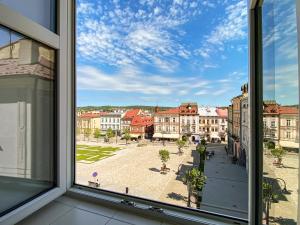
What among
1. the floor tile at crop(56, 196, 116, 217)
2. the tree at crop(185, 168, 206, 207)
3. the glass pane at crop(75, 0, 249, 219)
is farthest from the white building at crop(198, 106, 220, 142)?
the floor tile at crop(56, 196, 116, 217)

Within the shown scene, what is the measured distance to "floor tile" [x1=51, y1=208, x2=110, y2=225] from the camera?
115 cm

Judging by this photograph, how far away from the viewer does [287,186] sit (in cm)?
65

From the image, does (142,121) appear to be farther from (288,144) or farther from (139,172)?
(288,144)

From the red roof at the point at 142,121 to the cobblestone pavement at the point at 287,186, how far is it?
0.80m

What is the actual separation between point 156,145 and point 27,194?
2.99ft

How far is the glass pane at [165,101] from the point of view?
1.24m

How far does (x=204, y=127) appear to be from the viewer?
1.28 m

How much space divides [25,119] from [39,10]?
30.0 inches

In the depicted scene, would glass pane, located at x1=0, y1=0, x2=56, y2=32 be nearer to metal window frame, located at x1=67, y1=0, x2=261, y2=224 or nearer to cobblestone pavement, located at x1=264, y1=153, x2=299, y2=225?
metal window frame, located at x1=67, y1=0, x2=261, y2=224

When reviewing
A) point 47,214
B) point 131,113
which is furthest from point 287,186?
point 47,214

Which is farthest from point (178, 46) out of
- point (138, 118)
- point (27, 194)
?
point (27, 194)

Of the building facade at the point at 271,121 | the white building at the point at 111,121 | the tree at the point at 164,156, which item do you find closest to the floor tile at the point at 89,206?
the tree at the point at 164,156

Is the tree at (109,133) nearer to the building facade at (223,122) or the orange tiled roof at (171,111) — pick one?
the orange tiled roof at (171,111)

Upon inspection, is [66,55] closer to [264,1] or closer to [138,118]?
[138,118]
